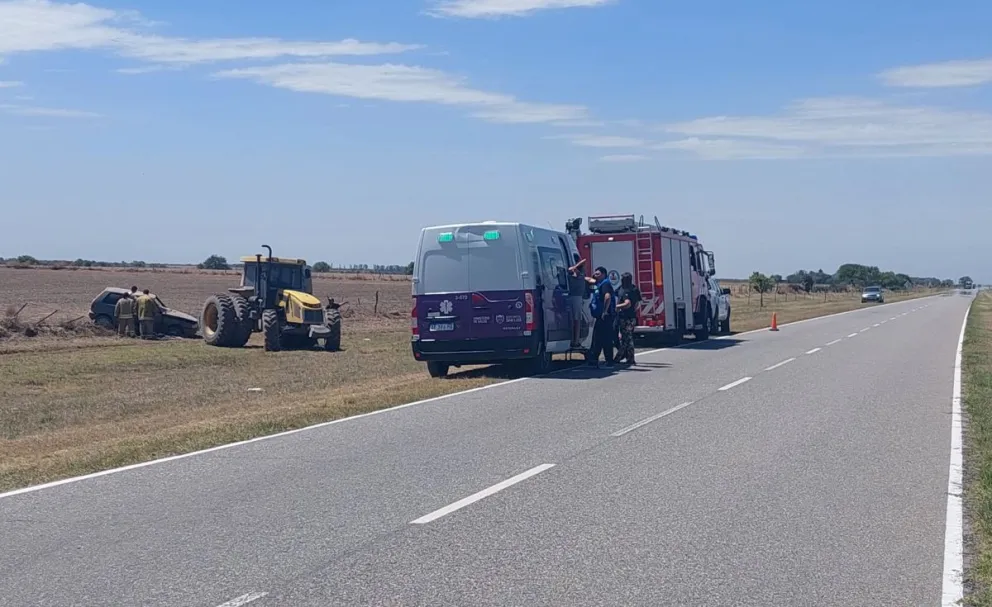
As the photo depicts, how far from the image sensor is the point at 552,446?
38.8ft

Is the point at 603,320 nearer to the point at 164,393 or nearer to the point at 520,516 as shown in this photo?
the point at 164,393

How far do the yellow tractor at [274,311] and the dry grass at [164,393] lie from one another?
550mm

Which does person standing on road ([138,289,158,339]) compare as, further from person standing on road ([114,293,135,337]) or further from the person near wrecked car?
the person near wrecked car

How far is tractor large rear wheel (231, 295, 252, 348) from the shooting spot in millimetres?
29906

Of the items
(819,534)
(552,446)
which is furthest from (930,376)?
(819,534)

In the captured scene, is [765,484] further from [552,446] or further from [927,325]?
Result: [927,325]

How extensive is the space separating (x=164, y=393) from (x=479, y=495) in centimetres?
1186

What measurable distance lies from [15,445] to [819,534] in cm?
976

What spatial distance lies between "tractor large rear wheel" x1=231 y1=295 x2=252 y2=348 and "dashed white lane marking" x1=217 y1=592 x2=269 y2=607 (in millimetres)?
24132

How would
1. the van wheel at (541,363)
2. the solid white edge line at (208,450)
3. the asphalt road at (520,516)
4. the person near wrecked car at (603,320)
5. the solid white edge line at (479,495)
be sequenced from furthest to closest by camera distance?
the person near wrecked car at (603,320) < the van wheel at (541,363) < the solid white edge line at (208,450) < the solid white edge line at (479,495) < the asphalt road at (520,516)

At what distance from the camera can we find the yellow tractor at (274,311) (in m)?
29.4

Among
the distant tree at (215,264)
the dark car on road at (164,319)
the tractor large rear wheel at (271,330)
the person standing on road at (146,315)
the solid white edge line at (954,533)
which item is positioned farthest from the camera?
the distant tree at (215,264)

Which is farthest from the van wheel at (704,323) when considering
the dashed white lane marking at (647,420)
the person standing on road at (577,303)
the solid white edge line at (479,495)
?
the solid white edge line at (479,495)

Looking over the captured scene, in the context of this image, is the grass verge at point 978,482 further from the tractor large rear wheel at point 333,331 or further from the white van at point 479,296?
the tractor large rear wheel at point 333,331
